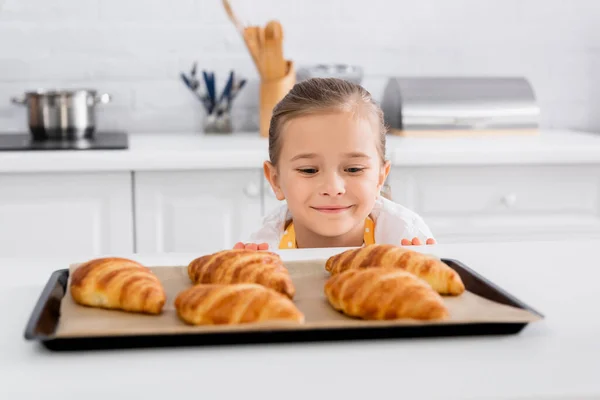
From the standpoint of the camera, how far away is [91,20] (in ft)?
A: 9.15

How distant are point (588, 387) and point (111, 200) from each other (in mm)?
1815

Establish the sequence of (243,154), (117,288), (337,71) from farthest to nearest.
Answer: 1. (337,71)
2. (243,154)
3. (117,288)

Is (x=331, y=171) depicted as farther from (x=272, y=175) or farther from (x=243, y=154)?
(x=243, y=154)

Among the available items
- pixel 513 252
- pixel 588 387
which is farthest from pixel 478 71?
pixel 588 387

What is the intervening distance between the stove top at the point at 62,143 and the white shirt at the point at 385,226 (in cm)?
81

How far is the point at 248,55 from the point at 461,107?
750 mm

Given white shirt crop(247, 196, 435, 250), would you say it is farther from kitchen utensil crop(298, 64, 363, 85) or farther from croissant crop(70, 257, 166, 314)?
kitchen utensil crop(298, 64, 363, 85)

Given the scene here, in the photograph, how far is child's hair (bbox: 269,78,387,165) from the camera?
137 cm

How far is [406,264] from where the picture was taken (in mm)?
842

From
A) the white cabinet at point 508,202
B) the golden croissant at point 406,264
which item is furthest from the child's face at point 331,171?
the white cabinet at point 508,202

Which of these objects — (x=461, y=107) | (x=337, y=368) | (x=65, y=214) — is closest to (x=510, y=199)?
(x=461, y=107)

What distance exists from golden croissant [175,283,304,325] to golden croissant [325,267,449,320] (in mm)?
51

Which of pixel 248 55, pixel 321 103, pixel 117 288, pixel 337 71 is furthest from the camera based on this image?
pixel 248 55

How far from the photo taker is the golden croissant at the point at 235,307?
0.68 metres
